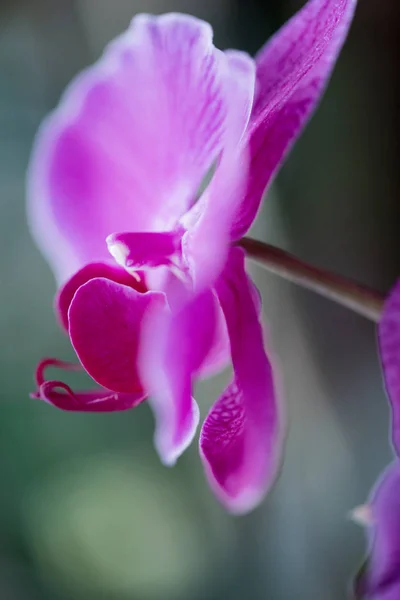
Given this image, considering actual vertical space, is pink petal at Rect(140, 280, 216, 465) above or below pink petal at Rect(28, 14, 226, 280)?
below

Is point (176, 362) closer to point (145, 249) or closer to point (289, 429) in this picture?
point (145, 249)

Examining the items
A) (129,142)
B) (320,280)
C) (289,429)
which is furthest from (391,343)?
(289,429)

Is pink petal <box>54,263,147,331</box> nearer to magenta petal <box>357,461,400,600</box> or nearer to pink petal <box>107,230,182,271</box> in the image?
pink petal <box>107,230,182,271</box>

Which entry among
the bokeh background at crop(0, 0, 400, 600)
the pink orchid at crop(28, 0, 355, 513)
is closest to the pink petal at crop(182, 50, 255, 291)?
the pink orchid at crop(28, 0, 355, 513)

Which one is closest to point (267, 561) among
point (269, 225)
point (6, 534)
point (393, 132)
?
point (6, 534)

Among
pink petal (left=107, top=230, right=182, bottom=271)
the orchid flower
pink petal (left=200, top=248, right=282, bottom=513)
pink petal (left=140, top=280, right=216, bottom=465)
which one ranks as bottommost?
the orchid flower

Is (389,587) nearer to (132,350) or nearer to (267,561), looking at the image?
(132,350)
